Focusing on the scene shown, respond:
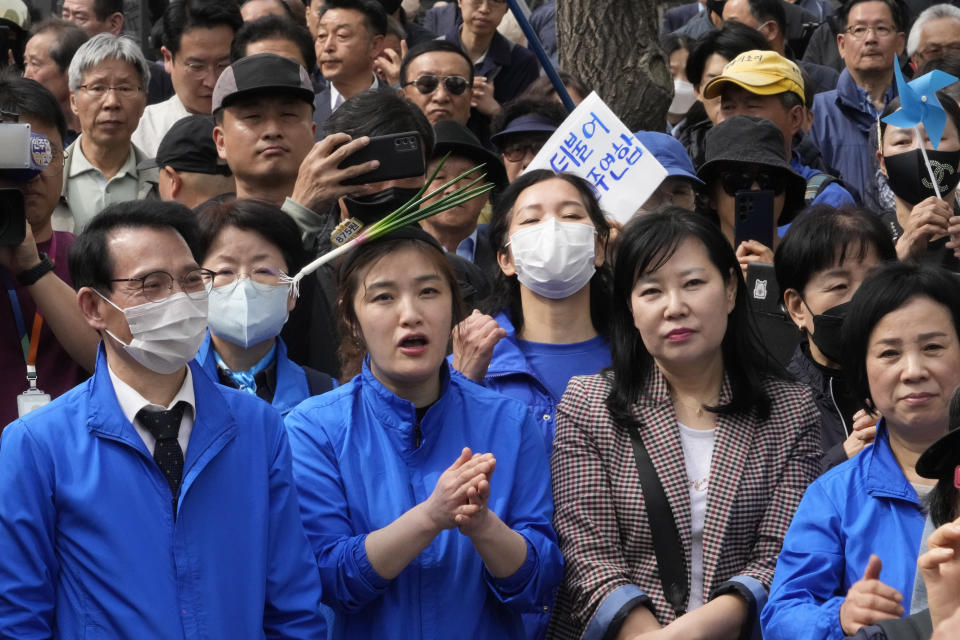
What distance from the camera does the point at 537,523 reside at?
13.1 feet

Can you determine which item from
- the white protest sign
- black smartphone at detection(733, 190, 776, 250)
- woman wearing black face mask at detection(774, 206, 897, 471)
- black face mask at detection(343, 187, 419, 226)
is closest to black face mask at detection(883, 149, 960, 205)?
black smartphone at detection(733, 190, 776, 250)

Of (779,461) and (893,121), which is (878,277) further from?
(893,121)

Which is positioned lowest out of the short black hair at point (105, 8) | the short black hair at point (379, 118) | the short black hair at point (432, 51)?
the short black hair at point (379, 118)

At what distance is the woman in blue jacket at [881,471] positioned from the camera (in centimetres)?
359

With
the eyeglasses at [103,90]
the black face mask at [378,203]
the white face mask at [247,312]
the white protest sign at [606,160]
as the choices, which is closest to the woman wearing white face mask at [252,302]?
the white face mask at [247,312]

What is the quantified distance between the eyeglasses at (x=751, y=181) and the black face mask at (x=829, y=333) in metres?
1.33

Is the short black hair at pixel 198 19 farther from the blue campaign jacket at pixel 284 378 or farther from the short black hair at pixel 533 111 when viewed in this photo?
the blue campaign jacket at pixel 284 378

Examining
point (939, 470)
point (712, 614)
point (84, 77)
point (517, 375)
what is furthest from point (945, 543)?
point (84, 77)

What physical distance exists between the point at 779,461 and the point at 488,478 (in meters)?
1.01

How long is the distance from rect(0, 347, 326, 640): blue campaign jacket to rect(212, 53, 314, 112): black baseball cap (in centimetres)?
221

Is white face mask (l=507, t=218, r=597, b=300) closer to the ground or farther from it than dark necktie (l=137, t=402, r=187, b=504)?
farther from it

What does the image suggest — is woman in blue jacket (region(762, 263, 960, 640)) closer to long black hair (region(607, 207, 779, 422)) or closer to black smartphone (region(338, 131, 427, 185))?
long black hair (region(607, 207, 779, 422))

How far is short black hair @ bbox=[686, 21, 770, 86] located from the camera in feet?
25.7

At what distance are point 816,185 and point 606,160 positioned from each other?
51.1 inches
